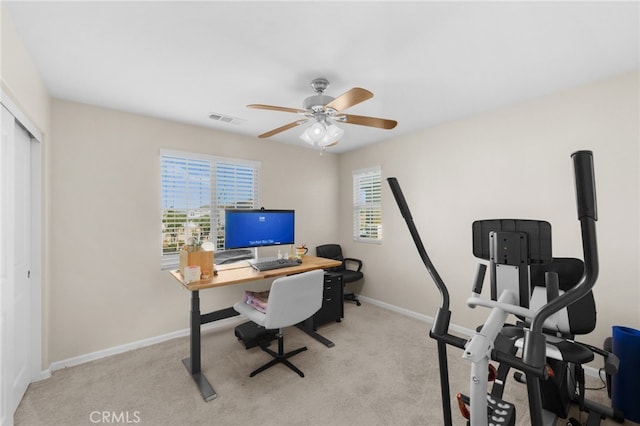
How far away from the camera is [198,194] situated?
334 centimetres

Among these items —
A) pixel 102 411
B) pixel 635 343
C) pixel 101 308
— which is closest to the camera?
pixel 635 343

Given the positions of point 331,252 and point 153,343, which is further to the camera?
point 331,252

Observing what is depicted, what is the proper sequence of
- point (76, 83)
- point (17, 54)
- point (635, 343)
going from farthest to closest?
point (76, 83) < point (635, 343) < point (17, 54)

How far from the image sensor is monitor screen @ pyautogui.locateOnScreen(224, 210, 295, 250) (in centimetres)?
274

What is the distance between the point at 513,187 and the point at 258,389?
2.97 m

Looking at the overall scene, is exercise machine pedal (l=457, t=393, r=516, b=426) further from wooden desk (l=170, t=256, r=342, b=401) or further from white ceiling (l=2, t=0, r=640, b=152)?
white ceiling (l=2, t=0, r=640, b=152)

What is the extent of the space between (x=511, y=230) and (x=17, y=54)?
2867 mm

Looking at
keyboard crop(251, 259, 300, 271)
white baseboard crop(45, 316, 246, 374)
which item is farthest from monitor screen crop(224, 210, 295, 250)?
white baseboard crop(45, 316, 246, 374)

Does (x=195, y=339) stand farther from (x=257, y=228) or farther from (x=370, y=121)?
(x=370, y=121)

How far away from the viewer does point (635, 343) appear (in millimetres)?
1832

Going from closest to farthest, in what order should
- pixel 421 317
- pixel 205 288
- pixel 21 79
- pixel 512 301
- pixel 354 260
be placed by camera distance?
pixel 512 301 < pixel 21 79 < pixel 205 288 < pixel 421 317 < pixel 354 260

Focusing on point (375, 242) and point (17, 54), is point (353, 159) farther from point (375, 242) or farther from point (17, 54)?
point (17, 54)

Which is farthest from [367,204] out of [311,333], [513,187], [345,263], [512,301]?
[512,301]

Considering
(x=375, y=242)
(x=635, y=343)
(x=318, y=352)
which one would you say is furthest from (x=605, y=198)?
(x=318, y=352)
